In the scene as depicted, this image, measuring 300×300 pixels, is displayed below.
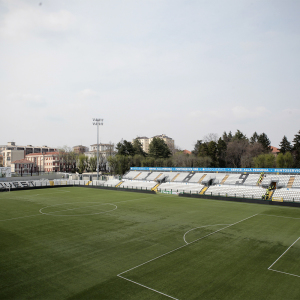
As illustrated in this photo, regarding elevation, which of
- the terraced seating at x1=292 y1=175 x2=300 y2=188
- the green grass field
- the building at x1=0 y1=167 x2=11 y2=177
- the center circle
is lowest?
the center circle

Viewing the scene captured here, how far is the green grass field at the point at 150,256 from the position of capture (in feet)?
33.3

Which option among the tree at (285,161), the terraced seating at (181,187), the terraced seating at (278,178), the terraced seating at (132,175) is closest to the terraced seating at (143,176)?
the terraced seating at (132,175)

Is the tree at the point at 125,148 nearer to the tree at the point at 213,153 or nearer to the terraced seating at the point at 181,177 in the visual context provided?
the tree at the point at 213,153

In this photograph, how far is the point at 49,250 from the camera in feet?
48.8

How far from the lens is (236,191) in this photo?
38156 millimetres

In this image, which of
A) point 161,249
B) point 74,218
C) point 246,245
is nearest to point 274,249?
point 246,245

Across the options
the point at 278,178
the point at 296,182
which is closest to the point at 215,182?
the point at 278,178

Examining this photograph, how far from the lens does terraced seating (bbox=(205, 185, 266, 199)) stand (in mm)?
35938

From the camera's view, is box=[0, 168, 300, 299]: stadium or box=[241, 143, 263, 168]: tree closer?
box=[0, 168, 300, 299]: stadium

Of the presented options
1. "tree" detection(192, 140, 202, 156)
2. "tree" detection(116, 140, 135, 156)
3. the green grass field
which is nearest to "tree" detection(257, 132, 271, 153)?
"tree" detection(192, 140, 202, 156)

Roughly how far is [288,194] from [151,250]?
26.1m

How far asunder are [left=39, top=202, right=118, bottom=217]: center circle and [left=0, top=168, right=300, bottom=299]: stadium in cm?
10

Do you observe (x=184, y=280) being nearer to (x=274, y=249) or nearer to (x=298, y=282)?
(x=298, y=282)

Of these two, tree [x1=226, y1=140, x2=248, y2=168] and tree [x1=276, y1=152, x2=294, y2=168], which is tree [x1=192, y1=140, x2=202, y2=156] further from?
tree [x1=276, y1=152, x2=294, y2=168]
